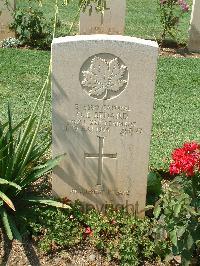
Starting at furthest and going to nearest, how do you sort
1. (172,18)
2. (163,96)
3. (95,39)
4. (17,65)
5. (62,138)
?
(172,18)
(17,65)
(163,96)
(62,138)
(95,39)

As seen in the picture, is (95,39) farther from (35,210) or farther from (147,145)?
(35,210)

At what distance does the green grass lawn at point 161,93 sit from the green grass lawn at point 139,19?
1.72 m

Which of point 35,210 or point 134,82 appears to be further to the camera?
point 35,210

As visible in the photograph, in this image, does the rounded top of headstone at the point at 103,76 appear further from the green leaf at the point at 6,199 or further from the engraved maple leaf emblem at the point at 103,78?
the green leaf at the point at 6,199

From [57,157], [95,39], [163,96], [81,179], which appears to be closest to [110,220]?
[81,179]

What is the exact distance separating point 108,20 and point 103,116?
18.9 feet

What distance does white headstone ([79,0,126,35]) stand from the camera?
9173mm

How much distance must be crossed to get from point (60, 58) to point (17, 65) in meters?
4.54

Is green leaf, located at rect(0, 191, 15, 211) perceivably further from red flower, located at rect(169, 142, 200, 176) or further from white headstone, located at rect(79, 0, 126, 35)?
white headstone, located at rect(79, 0, 126, 35)

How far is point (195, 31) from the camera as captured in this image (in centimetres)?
966

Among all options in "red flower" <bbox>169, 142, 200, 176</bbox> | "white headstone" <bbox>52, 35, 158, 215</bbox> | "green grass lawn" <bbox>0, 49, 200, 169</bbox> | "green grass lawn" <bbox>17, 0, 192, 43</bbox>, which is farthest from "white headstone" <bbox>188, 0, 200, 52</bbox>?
"red flower" <bbox>169, 142, 200, 176</bbox>

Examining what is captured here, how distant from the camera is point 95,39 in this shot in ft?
12.1

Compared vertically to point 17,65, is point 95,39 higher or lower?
higher

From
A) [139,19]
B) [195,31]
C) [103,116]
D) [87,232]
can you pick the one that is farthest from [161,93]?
[139,19]
